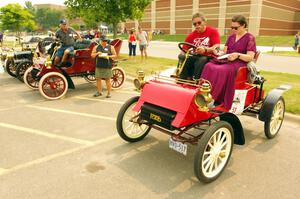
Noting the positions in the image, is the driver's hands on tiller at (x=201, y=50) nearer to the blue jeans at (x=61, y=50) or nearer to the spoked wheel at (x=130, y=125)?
the spoked wheel at (x=130, y=125)

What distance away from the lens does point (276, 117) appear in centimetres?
490

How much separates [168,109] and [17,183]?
2192 mm

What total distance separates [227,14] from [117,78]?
49.6m

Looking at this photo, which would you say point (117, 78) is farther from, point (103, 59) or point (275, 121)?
point (275, 121)

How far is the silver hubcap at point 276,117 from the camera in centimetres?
481

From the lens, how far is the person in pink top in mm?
4574

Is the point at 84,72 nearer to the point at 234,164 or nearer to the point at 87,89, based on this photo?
the point at 87,89

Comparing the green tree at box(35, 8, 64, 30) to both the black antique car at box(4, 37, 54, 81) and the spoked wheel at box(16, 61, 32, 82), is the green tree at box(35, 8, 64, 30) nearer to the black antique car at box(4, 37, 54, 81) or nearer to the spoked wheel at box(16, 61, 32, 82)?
the black antique car at box(4, 37, 54, 81)

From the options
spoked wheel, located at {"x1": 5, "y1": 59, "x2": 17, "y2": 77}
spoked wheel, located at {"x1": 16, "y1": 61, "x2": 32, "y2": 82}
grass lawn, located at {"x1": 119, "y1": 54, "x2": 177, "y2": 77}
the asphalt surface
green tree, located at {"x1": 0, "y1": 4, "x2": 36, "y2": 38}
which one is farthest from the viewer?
green tree, located at {"x1": 0, "y1": 4, "x2": 36, "y2": 38}

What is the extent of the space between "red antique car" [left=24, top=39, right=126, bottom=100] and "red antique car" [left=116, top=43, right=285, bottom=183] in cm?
393

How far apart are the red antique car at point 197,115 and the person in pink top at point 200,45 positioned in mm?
212

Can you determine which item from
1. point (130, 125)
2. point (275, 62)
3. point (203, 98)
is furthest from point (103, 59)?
point (275, 62)

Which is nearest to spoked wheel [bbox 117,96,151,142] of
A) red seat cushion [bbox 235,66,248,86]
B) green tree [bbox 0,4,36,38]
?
red seat cushion [bbox 235,66,248,86]

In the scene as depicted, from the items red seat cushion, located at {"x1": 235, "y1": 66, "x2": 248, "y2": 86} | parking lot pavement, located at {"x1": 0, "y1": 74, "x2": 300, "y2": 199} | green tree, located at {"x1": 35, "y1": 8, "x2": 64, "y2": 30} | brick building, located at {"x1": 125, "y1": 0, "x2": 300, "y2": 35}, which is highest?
green tree, located at {"x1": 35, "y1": 8, "x2": 64, "y2": 30}
